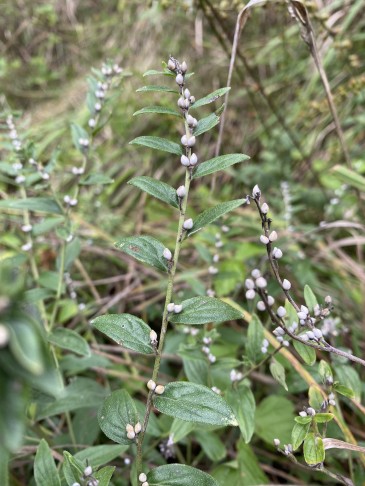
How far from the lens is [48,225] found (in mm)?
1176

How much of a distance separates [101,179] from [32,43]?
9.64 ft

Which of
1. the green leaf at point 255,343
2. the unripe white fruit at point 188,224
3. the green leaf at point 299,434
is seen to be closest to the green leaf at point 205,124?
the unripe white fruit at point 188,224

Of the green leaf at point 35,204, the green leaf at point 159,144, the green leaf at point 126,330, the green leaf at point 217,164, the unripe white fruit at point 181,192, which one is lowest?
the green leaf at point 126,330

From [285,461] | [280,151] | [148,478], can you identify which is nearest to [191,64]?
[280,151]

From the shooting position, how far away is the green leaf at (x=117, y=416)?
721 millimetres

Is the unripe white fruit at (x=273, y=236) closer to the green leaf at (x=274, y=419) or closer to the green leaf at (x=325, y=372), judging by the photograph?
the green leaf at (x=325, y=372)

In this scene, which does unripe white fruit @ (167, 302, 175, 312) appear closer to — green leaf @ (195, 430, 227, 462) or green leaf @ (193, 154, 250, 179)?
green leaf @ (193, 154, 250, 179)

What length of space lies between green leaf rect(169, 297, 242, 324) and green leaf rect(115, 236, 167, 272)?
7 cm

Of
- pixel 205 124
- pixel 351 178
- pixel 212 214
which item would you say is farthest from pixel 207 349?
pixel 351 178

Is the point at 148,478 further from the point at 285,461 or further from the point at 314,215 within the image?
the point at 314,215

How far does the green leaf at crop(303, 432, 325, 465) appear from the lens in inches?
27.6

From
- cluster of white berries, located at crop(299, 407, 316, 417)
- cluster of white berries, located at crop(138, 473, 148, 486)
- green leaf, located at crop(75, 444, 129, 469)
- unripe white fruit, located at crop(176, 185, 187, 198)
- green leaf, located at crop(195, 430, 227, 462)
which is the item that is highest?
unripe white fruit, located at crop(176, 185, 187, 198)

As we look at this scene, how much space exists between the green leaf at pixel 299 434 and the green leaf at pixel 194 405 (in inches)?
5.2

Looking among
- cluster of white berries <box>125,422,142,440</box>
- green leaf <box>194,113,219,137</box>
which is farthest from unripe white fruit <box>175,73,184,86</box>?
cluster of white berries <box>125,422,142,440</box>
